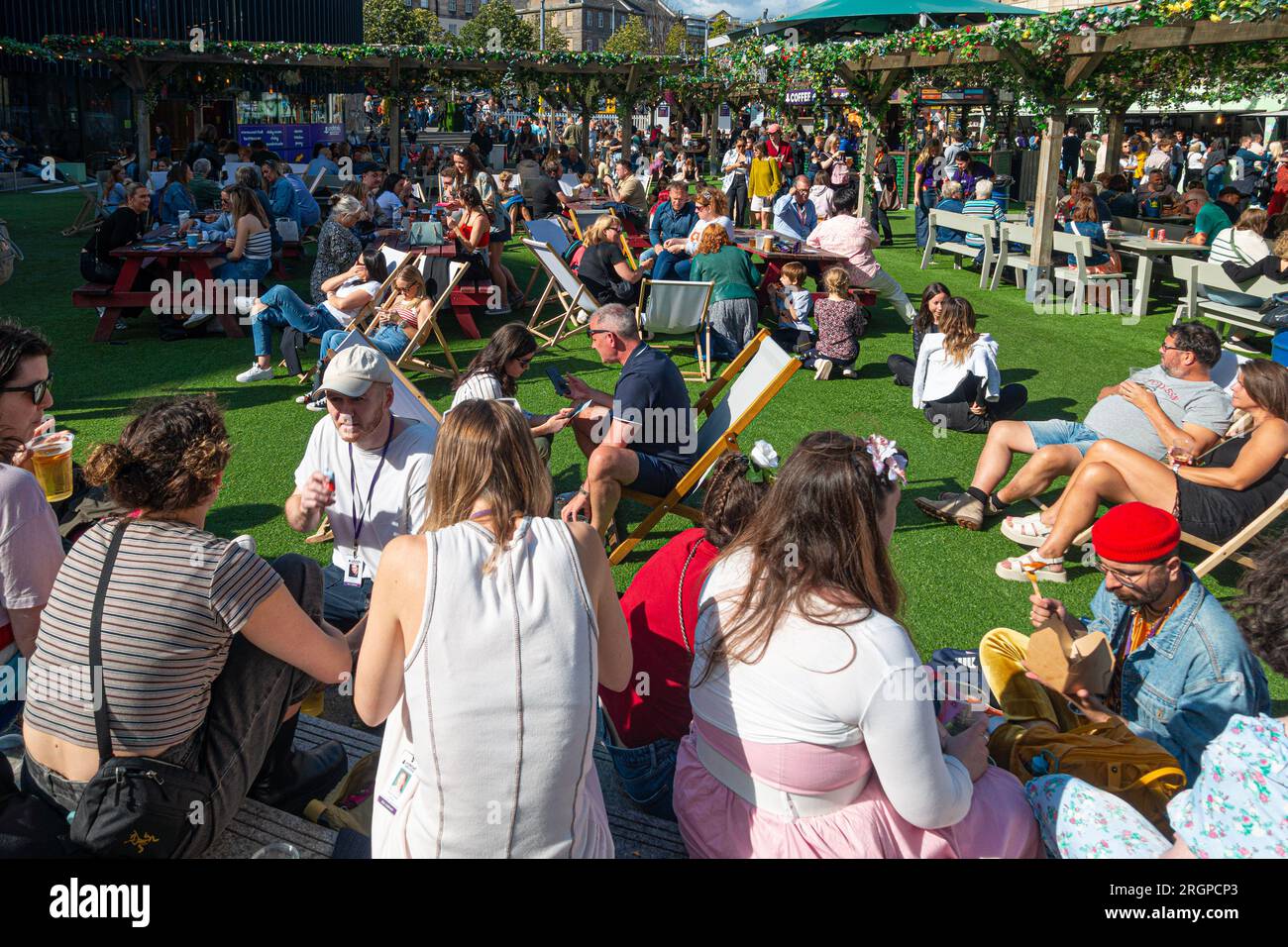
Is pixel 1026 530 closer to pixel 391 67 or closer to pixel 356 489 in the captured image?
pixel 356 489

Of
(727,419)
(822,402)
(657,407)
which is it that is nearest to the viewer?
(657,407)

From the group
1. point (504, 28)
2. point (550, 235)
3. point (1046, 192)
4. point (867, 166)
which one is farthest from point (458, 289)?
point (504, 28)

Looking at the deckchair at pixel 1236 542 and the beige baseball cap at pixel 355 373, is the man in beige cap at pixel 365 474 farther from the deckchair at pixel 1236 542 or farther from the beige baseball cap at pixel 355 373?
the deckchair at pixel 1236 542

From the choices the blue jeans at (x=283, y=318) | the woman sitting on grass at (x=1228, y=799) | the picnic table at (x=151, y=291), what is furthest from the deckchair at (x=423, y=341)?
the woman sitting on grass at (x=1228, y=799)

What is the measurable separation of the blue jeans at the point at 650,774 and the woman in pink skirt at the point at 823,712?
39 centimetres

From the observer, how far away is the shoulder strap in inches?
95.2

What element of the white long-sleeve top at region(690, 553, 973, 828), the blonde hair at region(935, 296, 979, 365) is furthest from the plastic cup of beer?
the blonde hair at region(935, 296, 979, 365)

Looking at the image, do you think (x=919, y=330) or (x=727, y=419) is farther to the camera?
(x=919, y=330)

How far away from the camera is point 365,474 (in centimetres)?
391

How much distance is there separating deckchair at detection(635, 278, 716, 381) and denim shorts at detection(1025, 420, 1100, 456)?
11.0ft

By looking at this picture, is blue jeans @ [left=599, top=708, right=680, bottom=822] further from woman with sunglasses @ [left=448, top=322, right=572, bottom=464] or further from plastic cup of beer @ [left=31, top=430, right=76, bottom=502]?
plastic cup of beer @ [left=31, top=430, right=76, bottom=502]

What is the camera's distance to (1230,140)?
2861 cm

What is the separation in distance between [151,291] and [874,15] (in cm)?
1341
